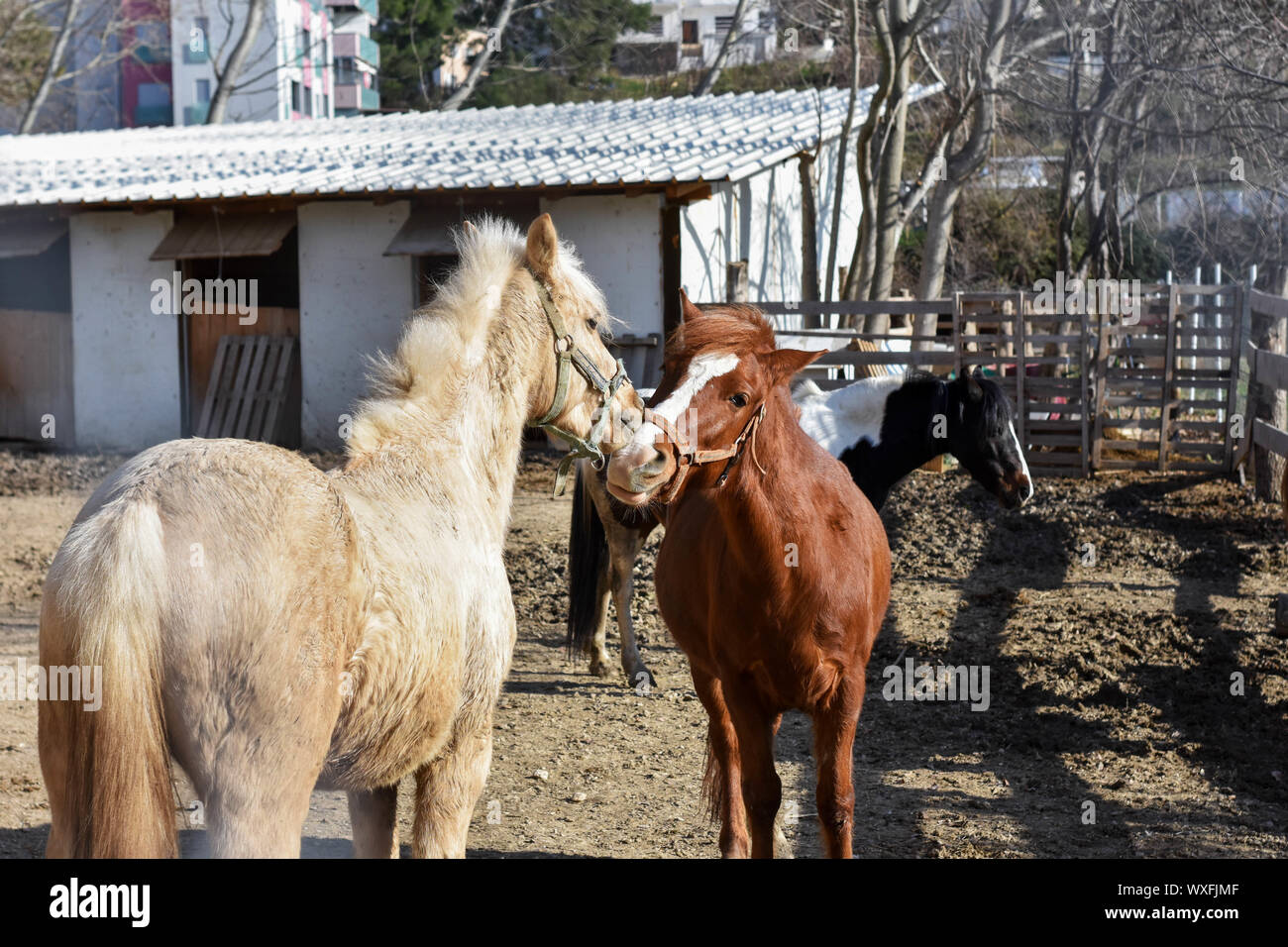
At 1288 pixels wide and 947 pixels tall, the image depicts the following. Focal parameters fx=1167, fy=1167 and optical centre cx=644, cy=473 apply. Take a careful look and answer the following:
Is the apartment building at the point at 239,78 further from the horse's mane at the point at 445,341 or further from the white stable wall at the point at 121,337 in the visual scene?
the horse's mane at the point at 445,341

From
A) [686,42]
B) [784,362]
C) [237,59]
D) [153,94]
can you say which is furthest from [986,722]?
[153,94]

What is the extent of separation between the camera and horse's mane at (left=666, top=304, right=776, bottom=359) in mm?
2994

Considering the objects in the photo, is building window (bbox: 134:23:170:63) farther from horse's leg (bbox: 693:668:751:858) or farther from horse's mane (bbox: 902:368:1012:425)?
horse's leg (bbox: 693:668:751:858)

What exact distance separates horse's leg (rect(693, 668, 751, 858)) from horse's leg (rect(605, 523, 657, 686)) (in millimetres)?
2101

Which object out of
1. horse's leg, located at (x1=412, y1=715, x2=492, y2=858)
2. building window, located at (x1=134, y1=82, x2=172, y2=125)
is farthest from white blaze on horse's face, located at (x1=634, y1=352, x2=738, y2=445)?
building window, located at (x1=134, y1=82, x2=172, y2=125)

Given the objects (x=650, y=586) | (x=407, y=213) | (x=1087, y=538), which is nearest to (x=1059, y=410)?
(x=1087, y=538)

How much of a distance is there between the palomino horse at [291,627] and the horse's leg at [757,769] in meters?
0.79

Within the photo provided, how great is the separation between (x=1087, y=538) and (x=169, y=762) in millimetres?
7932

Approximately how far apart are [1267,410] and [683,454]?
904 cm

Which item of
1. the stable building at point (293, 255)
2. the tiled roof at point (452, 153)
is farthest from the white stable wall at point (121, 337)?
the tiled roof at point (452, 153)

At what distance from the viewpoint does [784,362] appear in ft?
9.93

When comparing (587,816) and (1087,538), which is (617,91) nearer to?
(1087,538)

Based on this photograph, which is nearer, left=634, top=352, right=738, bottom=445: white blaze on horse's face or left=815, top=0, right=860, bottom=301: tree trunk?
left=634, top=352, right=738, bottom=445: white blaze on horse's face

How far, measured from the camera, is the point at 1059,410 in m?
12.0
